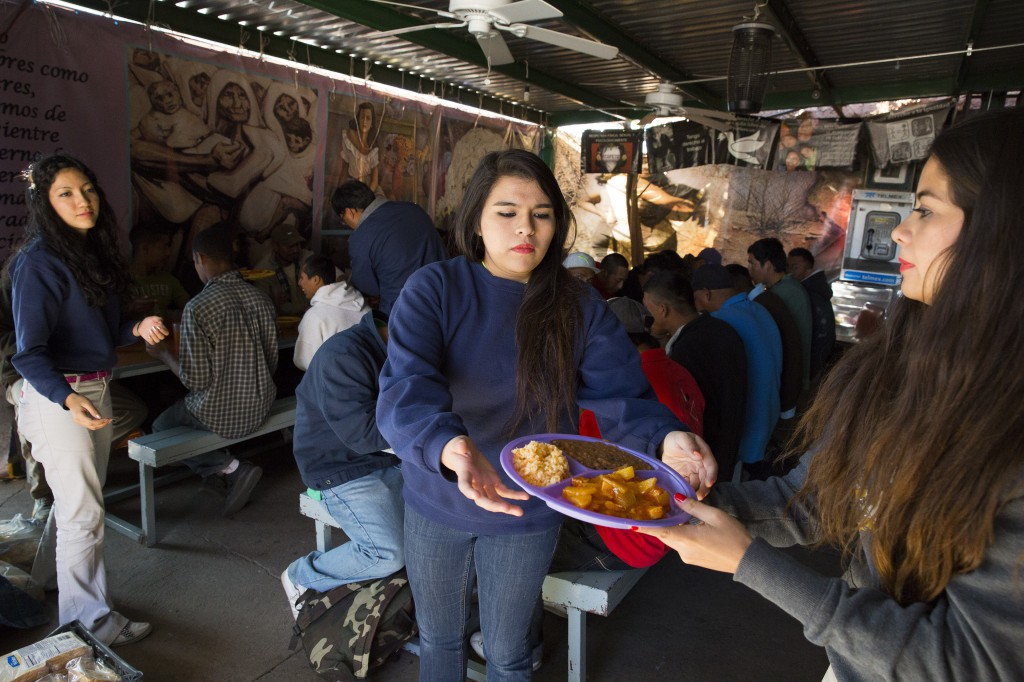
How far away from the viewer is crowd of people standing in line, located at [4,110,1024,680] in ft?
3.21

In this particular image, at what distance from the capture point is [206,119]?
5555 mm

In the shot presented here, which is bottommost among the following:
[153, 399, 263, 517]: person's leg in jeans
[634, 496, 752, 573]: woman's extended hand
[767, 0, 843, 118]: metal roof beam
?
[153, 399, 263, 517]: person's leg in jeans

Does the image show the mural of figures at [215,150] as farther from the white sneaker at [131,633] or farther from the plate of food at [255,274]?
the white sneaker at [131,633]

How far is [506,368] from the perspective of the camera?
1833 mm

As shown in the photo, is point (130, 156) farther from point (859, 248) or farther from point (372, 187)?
point (859, 248)

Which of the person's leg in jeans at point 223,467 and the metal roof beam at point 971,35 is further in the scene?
the metal roof beam at point 971,35

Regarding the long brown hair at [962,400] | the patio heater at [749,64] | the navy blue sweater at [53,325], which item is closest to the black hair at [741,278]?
the patio heater at [749,64]

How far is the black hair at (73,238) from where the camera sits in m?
2.75

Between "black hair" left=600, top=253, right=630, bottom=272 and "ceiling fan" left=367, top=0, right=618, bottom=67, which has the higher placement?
"ceiling fan" left=367, top=0, right=618, bottom=67

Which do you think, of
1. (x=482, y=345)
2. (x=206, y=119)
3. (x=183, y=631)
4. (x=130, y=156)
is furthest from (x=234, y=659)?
(x=206, y=119)

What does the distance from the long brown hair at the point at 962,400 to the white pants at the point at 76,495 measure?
3.02m

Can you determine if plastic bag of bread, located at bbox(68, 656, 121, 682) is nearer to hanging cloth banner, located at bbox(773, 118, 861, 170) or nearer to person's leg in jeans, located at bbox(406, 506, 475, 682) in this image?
person's leg in jeans, located at bbox(406, 506, 475, 682)

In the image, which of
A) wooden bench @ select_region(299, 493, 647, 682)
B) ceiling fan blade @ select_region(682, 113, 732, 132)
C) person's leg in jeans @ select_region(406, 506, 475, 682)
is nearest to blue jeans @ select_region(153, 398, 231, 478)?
wooden bench @ select_region(299, 493, 647, 682)

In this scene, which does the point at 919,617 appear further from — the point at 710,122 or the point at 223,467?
the point at 710,122
